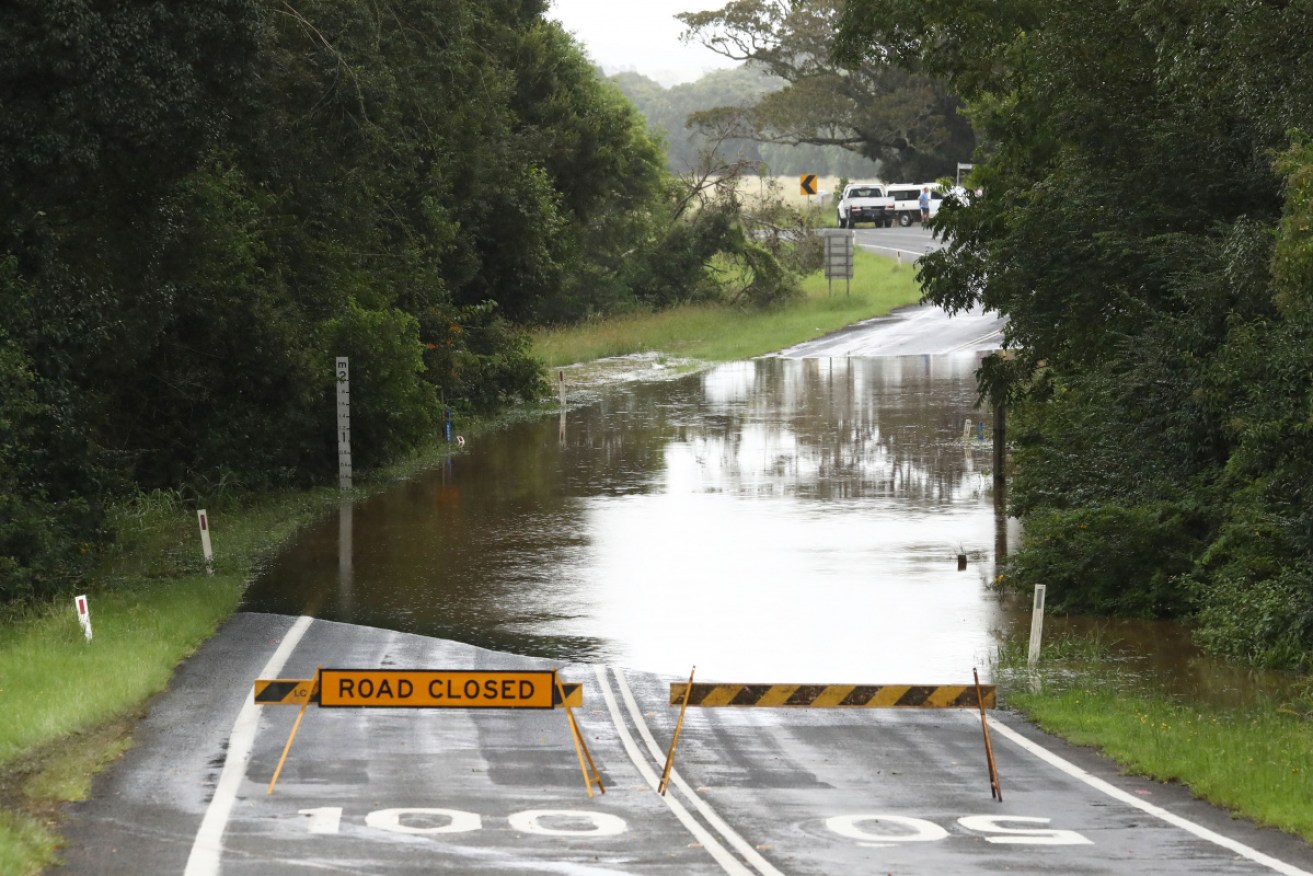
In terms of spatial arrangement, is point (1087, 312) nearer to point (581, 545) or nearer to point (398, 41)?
point (581, 545)

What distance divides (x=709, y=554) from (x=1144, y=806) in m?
12.1

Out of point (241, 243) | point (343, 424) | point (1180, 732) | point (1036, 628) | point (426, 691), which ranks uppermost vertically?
point (241, 243)

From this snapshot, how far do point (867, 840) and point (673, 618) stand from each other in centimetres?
854

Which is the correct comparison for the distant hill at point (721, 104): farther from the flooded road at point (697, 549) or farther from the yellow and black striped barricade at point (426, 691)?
the yellow and black striped barricade at point (426, 691)

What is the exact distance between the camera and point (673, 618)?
18.5 m

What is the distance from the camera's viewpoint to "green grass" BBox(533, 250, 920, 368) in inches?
2229

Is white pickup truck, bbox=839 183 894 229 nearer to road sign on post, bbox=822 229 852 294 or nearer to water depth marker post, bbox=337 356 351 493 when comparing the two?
road sign on post, bbox=822 229 852 294

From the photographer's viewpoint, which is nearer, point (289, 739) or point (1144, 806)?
point (1144, 806)

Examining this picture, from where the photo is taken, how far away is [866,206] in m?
92.6

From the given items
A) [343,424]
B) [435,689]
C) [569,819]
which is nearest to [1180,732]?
[569,819]

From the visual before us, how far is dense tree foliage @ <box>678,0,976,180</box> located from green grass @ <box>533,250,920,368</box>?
1553 centimetres

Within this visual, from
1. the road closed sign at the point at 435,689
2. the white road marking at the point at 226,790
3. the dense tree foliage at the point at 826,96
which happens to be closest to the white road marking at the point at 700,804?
the road closed sign at the point at 435,689

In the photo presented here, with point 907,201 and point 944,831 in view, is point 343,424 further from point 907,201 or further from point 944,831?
point 907,201

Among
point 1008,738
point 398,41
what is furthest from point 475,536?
point 1008,738
